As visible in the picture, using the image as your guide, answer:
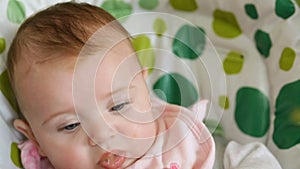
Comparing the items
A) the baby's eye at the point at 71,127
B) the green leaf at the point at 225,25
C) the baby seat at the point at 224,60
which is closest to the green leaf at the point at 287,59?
the baby seat at the point at 224,60

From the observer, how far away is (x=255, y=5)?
1.21 m

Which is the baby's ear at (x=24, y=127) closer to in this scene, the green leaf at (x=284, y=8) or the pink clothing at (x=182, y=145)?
the pink clothing at (x=182, y=145)

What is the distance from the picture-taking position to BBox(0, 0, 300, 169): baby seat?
115 centimetres

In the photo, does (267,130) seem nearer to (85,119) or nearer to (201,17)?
(201,17)

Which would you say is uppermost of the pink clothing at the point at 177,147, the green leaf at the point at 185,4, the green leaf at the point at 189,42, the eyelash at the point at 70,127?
the green leaf at the point at 185,4

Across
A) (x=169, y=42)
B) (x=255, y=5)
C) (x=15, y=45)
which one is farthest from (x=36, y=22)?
(x=255, y=5)

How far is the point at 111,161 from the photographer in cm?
98

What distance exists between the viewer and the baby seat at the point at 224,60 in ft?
3.76

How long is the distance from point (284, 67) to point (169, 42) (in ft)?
0.79

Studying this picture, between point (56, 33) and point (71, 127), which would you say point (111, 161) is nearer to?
point (71, 127)

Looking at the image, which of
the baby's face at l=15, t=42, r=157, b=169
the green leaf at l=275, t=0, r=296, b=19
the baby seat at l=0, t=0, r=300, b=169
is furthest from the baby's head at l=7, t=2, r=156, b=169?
the green leaf at l=275, t=0, r=296, b=19

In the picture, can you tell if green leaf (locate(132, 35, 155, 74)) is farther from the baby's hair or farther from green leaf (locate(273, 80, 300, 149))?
green leaf (locate(273, 80, 300, 149))

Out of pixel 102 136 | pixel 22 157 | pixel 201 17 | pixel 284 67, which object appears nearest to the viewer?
pixel 102 136

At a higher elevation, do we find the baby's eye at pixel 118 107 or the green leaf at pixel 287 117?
the baby's eye at pixel 118 107
